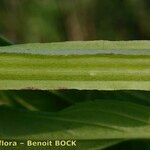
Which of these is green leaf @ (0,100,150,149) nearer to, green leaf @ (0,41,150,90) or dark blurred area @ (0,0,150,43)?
green leaf @ (0,41,150,90)

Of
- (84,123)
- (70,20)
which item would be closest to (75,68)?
(84,123)

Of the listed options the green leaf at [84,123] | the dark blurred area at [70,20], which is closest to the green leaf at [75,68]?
the green leaf at [84,123]

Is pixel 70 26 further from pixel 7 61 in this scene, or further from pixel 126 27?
pixel 7 61

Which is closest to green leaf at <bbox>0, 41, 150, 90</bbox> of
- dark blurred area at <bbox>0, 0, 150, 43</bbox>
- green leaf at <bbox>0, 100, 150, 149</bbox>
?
green leaf at <bbox>0, 100, 150, 149</bbox>

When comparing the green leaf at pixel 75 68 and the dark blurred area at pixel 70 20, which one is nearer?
the green leaf at pixel 75 68

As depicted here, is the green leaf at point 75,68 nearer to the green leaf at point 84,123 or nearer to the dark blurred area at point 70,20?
the green leaf at point 84,123

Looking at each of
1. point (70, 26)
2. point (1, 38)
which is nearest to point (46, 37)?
point (70, 26)
